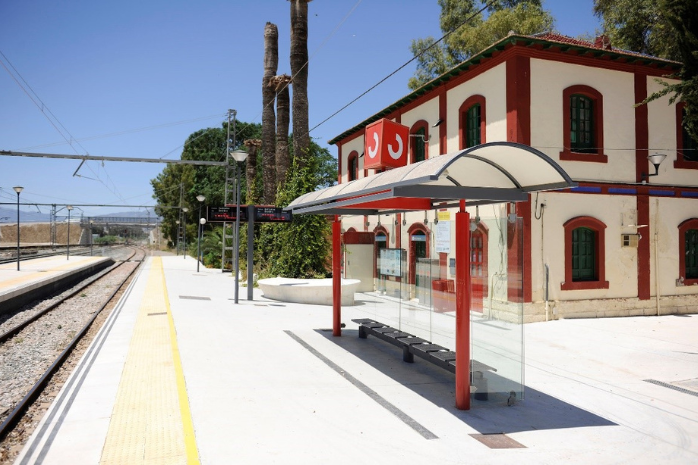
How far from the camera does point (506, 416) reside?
6.18 metres

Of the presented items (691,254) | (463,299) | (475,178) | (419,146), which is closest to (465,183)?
(475,178)

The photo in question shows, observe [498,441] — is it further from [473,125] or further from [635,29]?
[635,29]

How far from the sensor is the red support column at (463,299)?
6.20 metres

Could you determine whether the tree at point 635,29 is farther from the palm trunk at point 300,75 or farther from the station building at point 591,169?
the palm trunk at point 300,75

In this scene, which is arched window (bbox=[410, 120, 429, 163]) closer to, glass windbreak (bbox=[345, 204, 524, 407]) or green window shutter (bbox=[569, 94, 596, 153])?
green window shutter (bbox=[569, 94, 596, 153])

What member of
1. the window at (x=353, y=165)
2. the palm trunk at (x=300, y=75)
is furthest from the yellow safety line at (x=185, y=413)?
the window at (x=353, y=165)

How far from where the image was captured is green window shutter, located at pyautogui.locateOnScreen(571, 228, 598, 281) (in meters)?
14.8

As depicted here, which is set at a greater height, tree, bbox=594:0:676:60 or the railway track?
tree, bbox=594:0:676:60

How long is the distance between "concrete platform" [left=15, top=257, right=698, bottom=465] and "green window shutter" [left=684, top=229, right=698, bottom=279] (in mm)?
5944

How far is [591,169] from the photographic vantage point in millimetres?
14867

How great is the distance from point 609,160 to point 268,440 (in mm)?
13501

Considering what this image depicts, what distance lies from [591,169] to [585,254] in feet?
7.84

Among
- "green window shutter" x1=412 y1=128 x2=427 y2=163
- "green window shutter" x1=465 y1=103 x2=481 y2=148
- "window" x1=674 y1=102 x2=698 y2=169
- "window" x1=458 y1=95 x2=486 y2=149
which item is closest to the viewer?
"window" x1=458 y1=95 x2=486 y2=149

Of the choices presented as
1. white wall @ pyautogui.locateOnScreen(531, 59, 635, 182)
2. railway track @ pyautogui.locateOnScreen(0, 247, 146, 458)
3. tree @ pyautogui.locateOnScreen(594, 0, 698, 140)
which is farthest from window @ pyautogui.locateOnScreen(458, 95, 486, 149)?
railway track @ pyautogui.locateOnScreen(0, 247, 146, 458)
